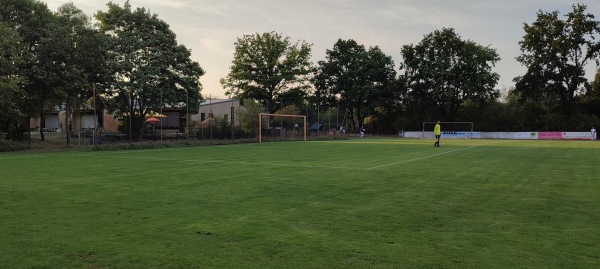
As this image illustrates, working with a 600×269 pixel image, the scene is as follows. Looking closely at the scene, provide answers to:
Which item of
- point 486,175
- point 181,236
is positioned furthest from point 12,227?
point 486,175

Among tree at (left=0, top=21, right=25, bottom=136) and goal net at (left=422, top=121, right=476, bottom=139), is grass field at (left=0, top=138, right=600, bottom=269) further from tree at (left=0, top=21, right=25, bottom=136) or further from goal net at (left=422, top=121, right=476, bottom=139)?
goal net at (left=422, top=121, right=476, bottom=139)

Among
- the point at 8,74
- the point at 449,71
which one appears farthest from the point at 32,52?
the point at 449,71

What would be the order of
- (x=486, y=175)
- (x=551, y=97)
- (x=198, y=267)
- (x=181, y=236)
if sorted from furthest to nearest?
(x=551, y=97)
(x=486, y=175)
(x=181, y=236)
(x=198, y=267)

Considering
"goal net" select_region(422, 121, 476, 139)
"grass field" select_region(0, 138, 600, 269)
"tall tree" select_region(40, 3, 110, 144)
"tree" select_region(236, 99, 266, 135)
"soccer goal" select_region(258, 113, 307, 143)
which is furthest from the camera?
"goal net" select_region(422, 121, 476, 139)

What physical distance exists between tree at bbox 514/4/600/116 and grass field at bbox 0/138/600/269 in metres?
57.1

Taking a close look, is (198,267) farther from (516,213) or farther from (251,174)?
(251,174)

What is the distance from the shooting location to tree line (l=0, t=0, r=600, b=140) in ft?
105

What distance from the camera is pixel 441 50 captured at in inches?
2534

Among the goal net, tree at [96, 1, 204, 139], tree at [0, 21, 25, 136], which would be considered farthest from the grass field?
the goal net

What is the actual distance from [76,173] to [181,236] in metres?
9.38

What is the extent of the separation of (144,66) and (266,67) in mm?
29929

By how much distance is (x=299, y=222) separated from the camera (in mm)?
6668

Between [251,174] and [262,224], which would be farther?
[251,174]

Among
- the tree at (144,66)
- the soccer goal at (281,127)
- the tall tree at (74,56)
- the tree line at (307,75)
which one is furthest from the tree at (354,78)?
the tall tree at (74,56)
